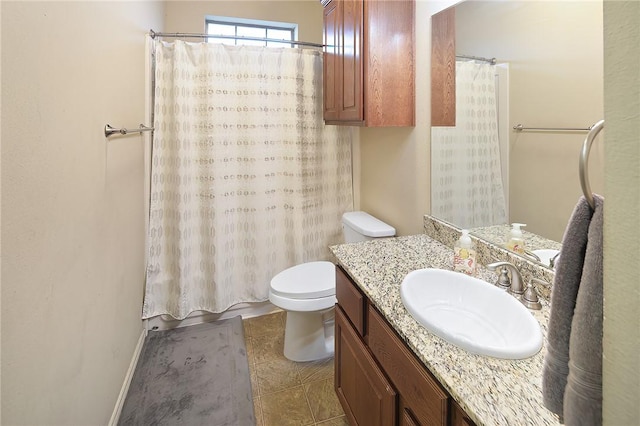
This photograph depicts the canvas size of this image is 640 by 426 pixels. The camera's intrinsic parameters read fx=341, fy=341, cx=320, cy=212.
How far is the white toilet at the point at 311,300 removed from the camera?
192cm

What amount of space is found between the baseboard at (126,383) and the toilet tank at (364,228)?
1.46 m

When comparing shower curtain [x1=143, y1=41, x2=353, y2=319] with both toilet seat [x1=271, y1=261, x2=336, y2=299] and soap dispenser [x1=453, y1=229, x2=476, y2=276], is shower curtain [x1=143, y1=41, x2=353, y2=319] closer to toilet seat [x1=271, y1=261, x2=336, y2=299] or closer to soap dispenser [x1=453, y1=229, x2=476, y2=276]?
toilet seat [x1=271, y1=261, x2=336, y2=299]

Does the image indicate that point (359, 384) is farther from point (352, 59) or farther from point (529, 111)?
point (352, 59)

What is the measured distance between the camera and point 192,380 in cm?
188

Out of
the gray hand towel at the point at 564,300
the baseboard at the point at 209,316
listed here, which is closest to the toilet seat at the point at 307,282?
the baseboard at the point at 209,316

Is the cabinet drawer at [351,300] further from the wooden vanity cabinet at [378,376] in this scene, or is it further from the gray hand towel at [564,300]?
the gray hand towel at [564,300]

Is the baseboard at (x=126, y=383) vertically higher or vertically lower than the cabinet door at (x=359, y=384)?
lower

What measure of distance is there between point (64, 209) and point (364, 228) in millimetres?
1465

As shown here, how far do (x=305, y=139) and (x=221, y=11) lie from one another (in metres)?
1.29

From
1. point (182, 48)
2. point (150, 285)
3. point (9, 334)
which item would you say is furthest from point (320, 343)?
point (182, 48)

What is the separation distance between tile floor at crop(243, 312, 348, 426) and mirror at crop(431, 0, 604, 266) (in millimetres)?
1120

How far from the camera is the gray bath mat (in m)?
1.64

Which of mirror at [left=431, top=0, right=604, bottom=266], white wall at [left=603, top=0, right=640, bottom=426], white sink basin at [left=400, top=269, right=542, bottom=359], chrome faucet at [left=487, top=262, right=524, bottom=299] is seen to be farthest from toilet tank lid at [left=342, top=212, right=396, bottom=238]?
white wall at [left=603, top=0, right=640, bottom=426]

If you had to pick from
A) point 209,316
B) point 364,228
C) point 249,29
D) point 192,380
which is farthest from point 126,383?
point 249,29
